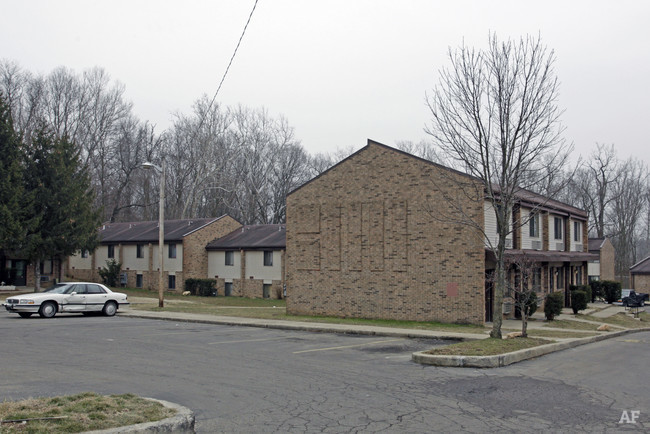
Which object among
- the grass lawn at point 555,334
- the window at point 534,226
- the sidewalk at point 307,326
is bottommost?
the grass lawn at point 555,334

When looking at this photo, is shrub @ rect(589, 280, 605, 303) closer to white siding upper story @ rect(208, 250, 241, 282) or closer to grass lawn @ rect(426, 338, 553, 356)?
white siding upper story @ rect(208, 250, 241, 282)

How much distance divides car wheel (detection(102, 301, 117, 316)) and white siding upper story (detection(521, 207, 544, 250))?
18.1 metres

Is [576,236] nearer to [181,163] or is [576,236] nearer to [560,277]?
[560,277]

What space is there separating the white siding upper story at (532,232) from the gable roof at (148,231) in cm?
2579

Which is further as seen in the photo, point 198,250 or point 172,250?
point 172,250

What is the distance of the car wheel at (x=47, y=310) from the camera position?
2408cm

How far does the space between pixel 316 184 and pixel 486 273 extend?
27.5 feet

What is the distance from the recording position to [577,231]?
123 feet

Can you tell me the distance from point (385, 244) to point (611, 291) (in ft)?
73.2

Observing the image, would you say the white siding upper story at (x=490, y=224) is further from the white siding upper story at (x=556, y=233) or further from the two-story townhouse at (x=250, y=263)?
the two-story townhouse at (x=250, y=263)

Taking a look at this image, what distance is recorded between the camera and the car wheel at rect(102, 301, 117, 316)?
26078 mm

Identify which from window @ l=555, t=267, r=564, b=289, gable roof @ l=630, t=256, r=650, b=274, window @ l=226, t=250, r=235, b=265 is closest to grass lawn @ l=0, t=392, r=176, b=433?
window @ l=555, t=267, r=564, b=289

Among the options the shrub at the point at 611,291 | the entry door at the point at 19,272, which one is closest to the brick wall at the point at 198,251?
the entry door at the point at 19,272

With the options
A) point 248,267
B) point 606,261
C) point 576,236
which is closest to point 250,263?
point 248,267
